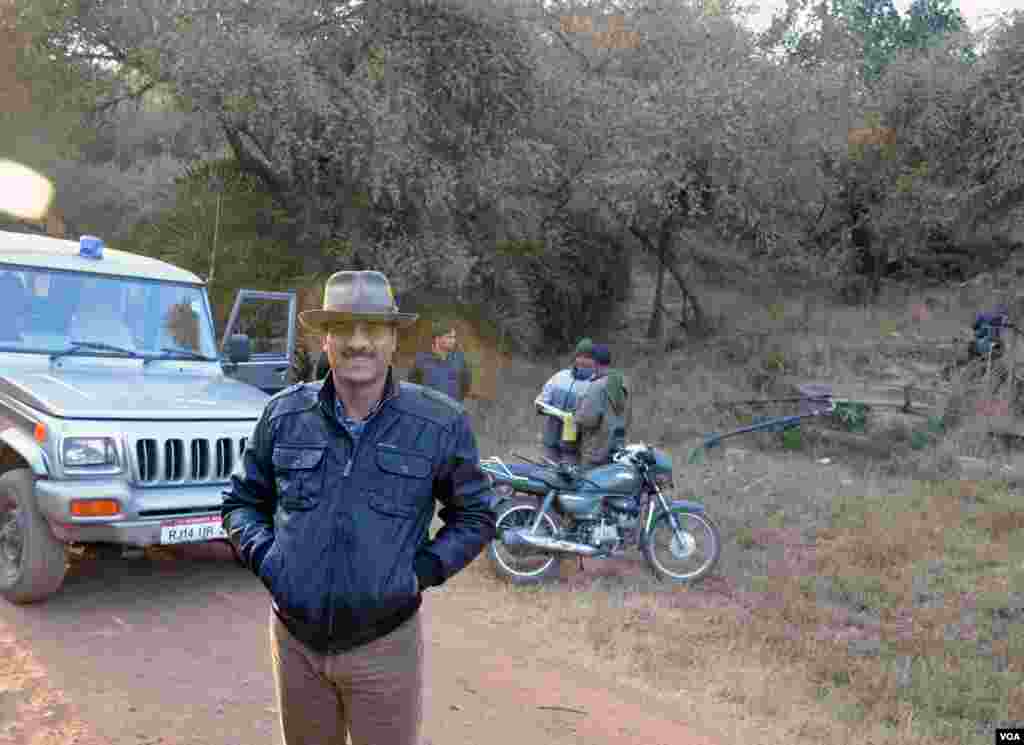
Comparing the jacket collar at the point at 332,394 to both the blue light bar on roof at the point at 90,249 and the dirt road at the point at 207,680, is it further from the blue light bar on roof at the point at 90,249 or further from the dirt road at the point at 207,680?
the blue light bar on roof at the point at 90,249

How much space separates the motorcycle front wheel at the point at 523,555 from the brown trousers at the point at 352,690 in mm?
3883

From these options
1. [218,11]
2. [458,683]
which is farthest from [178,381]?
[218,11]

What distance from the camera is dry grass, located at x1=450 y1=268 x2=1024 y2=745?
465 centimetres

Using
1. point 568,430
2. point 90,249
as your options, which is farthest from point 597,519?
point 90,249

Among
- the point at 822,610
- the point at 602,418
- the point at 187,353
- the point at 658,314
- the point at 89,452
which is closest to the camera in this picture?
the point at 89,452

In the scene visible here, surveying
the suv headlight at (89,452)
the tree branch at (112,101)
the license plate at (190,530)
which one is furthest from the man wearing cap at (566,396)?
the tree branch at (112,101)

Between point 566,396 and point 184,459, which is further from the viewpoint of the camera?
point 566,396

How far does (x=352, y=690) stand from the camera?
98.0 inches

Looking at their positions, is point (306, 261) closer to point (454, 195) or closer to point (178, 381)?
point (454, 195)

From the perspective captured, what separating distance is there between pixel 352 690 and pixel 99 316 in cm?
448

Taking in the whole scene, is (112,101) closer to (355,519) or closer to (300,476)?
(300,476)

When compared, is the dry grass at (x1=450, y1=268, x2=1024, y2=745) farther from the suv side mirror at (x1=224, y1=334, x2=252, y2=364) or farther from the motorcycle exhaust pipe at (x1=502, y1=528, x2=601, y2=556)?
the suv side mirror at (x1=224, y1=334, x2=252, y2=364)

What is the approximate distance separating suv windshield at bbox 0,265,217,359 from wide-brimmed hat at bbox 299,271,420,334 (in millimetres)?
3969

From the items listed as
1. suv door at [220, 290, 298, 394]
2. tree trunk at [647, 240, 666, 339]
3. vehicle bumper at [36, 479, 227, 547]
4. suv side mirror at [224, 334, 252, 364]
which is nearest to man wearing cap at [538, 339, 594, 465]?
suv door at [220, 290, 298, 394]
